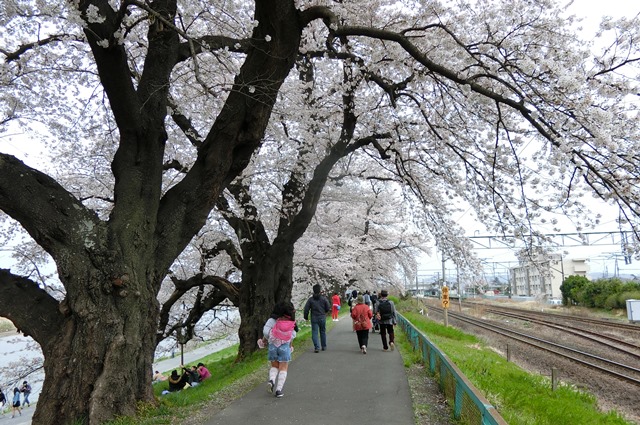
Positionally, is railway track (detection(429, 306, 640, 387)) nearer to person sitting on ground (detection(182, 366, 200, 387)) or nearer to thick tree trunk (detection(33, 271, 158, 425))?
person sitting on ground (detection(182, 366, 200, 387))

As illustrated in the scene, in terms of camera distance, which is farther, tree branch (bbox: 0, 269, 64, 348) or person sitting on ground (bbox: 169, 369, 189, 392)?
person sitting on ground (bbox: 169, 369, 189, 392)

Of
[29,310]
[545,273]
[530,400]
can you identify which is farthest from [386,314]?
[29,310]

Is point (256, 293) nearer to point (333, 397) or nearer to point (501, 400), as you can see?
point (333, 397)

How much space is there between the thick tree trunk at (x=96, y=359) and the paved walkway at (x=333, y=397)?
112 centimetres

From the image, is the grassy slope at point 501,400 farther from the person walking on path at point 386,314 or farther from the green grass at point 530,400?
the person walking on path at point 386,314

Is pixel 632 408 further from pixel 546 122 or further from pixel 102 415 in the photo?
pixel 102 415

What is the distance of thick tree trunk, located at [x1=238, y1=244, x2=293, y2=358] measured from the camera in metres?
12.6

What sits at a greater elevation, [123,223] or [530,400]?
[123,223]

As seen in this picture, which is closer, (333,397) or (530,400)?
(333,397)

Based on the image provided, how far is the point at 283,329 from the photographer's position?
23.3 ft

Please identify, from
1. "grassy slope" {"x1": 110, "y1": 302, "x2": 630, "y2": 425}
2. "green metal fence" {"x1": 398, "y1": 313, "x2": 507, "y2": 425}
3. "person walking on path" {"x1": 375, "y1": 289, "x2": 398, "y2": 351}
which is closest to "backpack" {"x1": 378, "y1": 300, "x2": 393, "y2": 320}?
"person walking on path" {"x1": 375, "y1": 289, "x2": 398, "y2": 351}

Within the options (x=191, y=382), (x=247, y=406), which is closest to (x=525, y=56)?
(x=247, y=406)

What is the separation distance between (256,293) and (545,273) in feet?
23.8

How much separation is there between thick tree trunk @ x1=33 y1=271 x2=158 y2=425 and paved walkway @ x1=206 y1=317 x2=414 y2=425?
1122 mm
